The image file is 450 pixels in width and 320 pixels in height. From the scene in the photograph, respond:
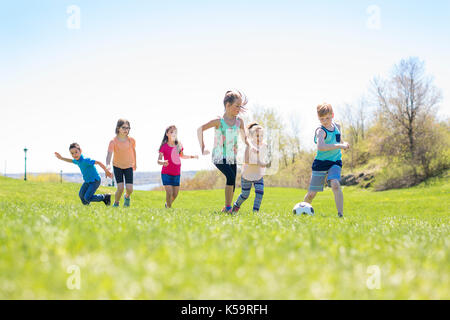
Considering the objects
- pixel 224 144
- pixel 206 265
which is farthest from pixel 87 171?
pixel 206 265

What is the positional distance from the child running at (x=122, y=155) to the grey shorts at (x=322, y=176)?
5725mm

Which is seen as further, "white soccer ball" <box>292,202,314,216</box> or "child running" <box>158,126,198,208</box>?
"child running" <box>158,126,198,208</box>

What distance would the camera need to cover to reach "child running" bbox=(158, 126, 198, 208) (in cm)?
1166

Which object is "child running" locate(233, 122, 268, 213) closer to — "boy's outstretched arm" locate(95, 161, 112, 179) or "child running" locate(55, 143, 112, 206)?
"boy's outstretched arm" locate(95, 161, 112, 179)

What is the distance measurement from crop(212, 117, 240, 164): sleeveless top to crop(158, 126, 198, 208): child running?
239cm

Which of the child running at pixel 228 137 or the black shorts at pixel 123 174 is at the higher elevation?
the child running at pixel 228 137

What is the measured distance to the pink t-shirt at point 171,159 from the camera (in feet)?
38.3

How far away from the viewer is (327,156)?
30.0ft

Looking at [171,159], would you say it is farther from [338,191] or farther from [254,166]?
[338,191]

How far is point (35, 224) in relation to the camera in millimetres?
4508

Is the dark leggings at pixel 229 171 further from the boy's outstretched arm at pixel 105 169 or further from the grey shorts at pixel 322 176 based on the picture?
the boy's outstretched arm at pixel 105 169

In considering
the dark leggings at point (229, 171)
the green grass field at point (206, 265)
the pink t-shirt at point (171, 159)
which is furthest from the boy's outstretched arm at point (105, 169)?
the green grass field at point (206, 265)

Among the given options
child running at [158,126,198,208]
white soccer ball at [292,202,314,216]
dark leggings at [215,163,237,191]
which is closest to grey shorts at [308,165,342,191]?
white soccer ball at [292,202,314,216]
